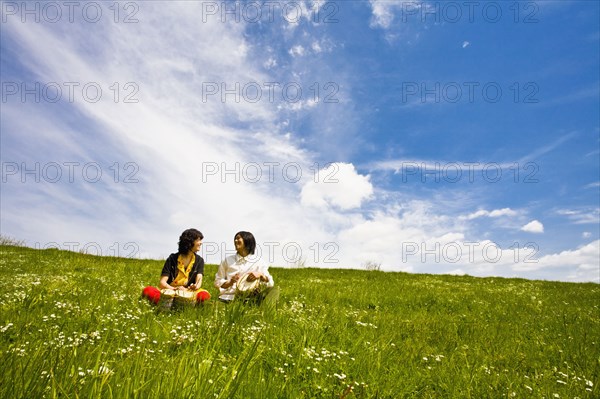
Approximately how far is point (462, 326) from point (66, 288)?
31.8ft

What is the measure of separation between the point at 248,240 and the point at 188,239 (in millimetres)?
1457

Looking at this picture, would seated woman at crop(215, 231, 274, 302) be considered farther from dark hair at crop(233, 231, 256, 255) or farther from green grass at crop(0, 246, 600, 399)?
green grass at crop(0, 246, 600, 399)

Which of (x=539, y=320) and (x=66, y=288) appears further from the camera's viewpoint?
(x=539, y=320)

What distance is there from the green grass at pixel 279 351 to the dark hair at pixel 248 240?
7.69 feet

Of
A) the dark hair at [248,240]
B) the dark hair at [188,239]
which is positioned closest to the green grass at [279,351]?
the dark hair at [188,239]

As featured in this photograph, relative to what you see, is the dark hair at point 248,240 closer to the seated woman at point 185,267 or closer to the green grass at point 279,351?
the seated woman at point 185,267

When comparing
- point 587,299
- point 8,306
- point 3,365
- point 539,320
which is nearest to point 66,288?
point 8,306

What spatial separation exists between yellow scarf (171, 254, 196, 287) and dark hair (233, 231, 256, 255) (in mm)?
1414

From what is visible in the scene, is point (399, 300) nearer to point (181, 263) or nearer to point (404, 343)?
point (404, 343)

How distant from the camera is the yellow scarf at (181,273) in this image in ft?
29.7

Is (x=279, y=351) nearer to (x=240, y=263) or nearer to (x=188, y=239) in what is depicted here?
(x=240, y=263)

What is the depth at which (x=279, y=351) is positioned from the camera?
4.43m

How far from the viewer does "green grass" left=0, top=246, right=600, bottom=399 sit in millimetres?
2504

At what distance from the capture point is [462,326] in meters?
8.57
